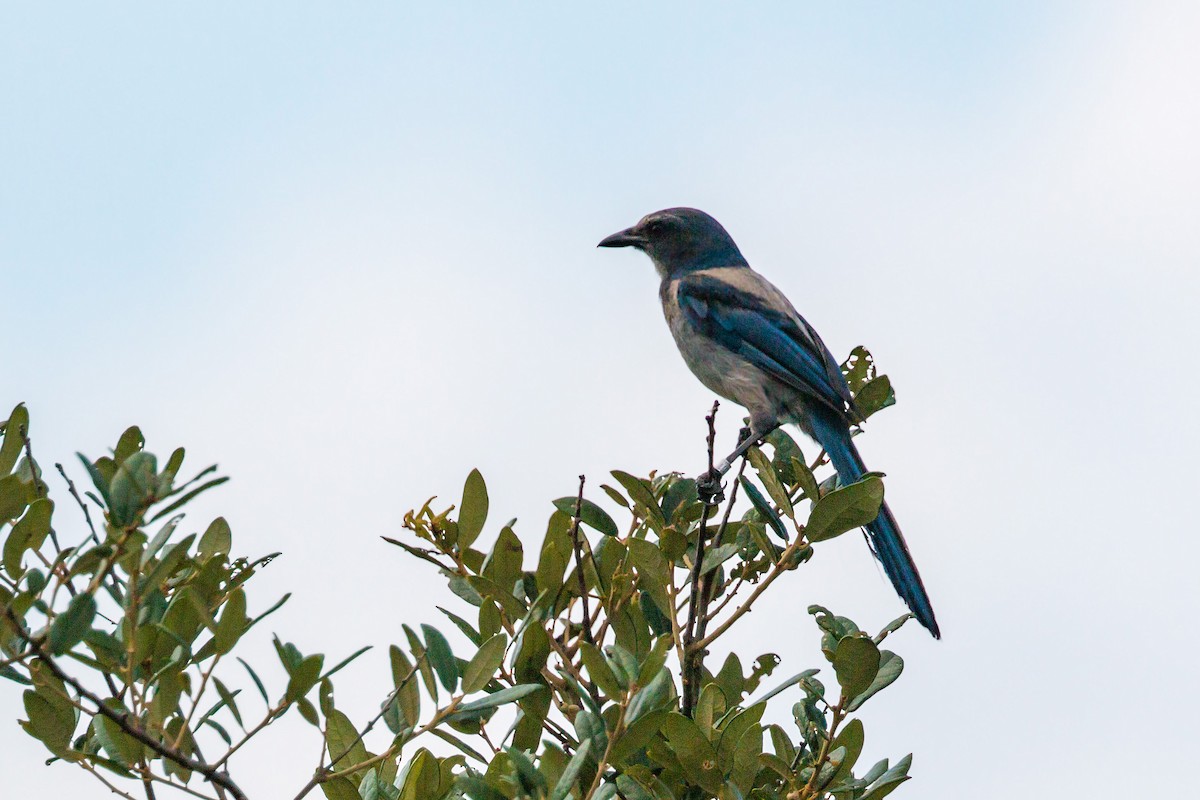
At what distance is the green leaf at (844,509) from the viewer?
3.06 metres

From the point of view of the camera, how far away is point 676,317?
686cm

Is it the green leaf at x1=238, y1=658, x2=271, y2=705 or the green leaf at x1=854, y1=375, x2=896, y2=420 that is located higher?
the green leaf at x1=854, y1=375, x2=896, y2=420

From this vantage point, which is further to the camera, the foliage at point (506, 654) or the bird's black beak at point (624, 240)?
the bird's black beak at point (624, 240)

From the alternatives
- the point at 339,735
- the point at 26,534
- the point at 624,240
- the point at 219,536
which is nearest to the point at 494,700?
the point at 339,735

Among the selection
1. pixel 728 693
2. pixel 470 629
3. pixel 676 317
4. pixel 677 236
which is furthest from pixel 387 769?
pixel 677 236

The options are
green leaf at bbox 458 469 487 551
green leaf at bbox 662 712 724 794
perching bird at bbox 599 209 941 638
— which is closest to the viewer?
green leaf at bbox 662 712 724 794

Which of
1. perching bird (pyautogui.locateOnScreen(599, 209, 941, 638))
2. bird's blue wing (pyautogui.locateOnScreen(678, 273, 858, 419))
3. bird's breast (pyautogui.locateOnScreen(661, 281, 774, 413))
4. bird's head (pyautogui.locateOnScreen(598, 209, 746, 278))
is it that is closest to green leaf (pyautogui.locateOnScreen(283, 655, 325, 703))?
perching bird (pyautogui.locateOnScreen(599, 209, 941, 638))

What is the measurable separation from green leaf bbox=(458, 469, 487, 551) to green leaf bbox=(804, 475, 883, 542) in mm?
744

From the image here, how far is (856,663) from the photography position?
2920 millimetres

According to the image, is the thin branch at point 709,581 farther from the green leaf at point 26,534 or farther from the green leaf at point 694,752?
the green leaf at point 26,534

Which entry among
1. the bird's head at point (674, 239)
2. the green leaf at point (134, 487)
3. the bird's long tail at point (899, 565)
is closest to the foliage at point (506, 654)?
the green leaf at point (134, 487)

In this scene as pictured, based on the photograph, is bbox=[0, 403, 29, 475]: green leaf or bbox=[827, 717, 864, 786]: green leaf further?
bbox=[827, 717, 864, 786]: green leaf

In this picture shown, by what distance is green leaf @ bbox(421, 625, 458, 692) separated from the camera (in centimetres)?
255

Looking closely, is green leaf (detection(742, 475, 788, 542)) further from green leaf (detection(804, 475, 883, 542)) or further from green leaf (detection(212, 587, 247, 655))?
green leaf (detection(212, 587, 247, 655))
